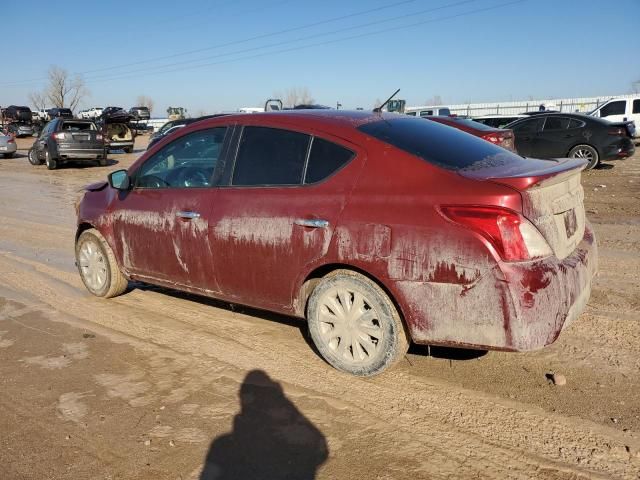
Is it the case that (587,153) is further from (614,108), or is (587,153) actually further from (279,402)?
(279,402)

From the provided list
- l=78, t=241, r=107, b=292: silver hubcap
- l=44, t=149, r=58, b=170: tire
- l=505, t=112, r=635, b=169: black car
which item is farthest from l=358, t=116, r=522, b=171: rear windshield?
l=44, t=149, r=58, b=170: tire

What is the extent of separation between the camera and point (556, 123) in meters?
14.0

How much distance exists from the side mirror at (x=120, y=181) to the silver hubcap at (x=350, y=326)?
7.55ft

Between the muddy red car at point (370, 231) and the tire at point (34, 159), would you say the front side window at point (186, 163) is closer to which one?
the muddy red car at point (370, 231)

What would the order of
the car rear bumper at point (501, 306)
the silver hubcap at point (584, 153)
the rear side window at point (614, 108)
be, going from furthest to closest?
the rear side window at point (614, 108)
the silver hubcap at point (584, 153)
the car rear bumper at point (501, 306)

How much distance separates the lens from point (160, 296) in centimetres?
539

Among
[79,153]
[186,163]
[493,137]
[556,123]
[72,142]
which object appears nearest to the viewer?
[186,163]

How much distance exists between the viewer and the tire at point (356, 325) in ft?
10.9

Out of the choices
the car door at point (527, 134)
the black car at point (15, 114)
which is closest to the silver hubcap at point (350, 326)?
the car door at point (527, 134)

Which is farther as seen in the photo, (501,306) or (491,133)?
(491,133)

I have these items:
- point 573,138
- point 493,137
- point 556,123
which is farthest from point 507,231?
point 556,123

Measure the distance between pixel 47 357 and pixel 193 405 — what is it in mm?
1468

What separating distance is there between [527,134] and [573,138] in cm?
120

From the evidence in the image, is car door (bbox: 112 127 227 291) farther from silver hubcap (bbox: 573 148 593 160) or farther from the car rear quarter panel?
silver hubcap (bbox: 573 148 593 160)
